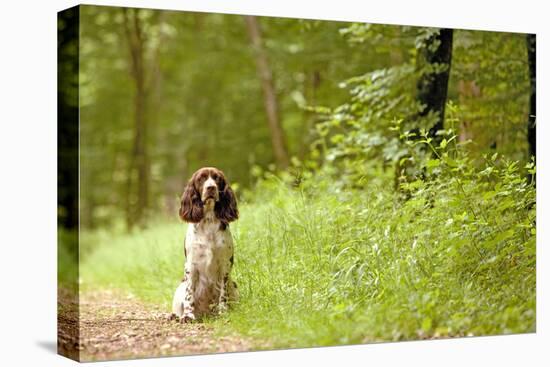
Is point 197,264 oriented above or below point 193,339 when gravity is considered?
above

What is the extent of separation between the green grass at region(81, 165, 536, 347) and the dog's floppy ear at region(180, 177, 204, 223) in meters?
0.63

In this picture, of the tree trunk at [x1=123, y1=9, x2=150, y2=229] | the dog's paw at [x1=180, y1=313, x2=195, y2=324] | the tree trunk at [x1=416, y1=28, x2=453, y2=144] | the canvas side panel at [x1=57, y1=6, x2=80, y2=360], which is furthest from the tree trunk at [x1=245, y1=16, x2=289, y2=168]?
the canvas side panel at [x1=57, y1=6, x2=80, y2=360]

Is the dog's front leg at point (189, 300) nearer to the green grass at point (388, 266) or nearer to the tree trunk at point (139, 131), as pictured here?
the green grass at point (388, 266)

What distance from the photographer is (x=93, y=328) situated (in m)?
6.18

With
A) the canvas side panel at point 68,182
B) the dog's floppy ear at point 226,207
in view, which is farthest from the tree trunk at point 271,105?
the canvas side panel at point 68,182

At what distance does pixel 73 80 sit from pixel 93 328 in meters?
1.79

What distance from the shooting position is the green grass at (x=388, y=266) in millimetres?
6246

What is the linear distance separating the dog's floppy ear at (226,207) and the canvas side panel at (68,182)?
114cm

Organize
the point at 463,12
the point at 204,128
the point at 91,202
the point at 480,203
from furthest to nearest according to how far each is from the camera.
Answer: the point at 91,202, the point at 204,128, the point at 463,12, the point at 480,203

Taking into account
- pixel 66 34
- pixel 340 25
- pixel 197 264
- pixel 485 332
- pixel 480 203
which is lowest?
pixel 485 332

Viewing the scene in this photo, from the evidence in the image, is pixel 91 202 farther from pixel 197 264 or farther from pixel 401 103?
pixel 197 264

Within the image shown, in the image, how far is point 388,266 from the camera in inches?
261

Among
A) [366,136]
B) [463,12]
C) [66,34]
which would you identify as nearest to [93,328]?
[66,34]

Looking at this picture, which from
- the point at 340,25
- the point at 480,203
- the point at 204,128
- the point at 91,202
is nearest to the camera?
the point at 480,203
